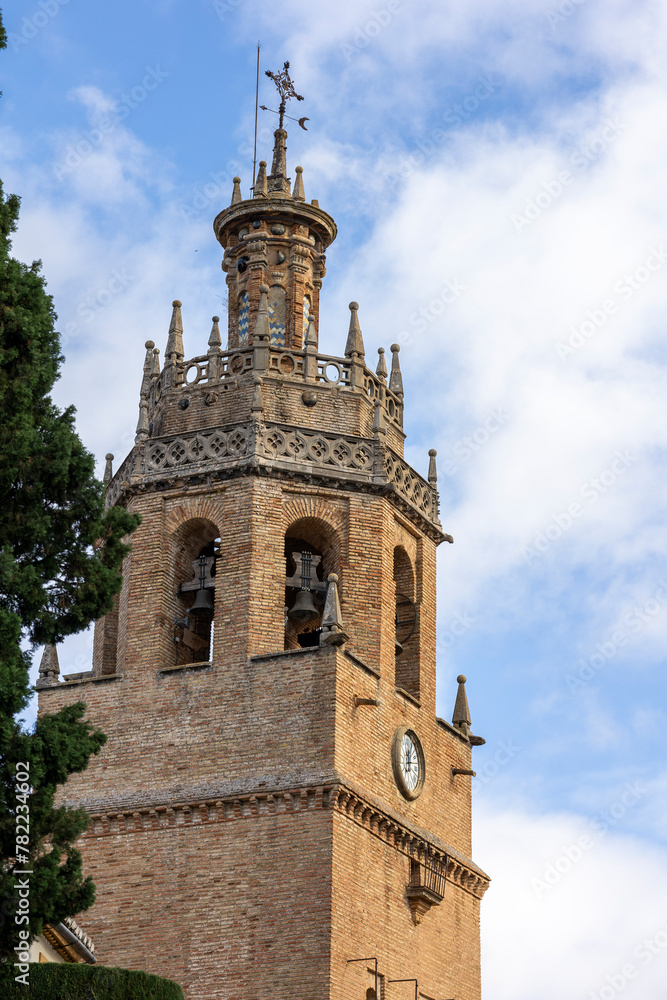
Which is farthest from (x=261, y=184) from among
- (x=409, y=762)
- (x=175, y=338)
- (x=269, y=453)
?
(x=409, y=762)

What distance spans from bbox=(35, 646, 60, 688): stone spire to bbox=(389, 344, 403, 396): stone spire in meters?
8.77

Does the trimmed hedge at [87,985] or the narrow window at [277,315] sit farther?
the narrow window at [277,315]

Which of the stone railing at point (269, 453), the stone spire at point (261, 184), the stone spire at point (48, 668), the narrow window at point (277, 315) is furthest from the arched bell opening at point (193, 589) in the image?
the stone spire at point (261, 184)

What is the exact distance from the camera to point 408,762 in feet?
124

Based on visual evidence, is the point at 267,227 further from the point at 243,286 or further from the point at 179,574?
the point at 179,574

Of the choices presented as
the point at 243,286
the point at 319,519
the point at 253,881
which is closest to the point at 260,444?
the point at 319,519

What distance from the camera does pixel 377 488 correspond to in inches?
1517

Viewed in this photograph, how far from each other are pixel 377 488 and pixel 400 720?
4.40 m

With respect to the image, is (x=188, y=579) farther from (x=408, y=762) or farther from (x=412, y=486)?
(x=408, y=762)

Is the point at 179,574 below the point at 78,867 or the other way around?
the other way around

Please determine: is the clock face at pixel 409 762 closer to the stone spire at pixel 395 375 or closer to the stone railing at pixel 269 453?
the stone railing at pixel 269 453

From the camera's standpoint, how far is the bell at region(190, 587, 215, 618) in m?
38.0

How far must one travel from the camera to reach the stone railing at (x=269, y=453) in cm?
3809

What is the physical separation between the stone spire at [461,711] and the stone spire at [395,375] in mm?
5971
